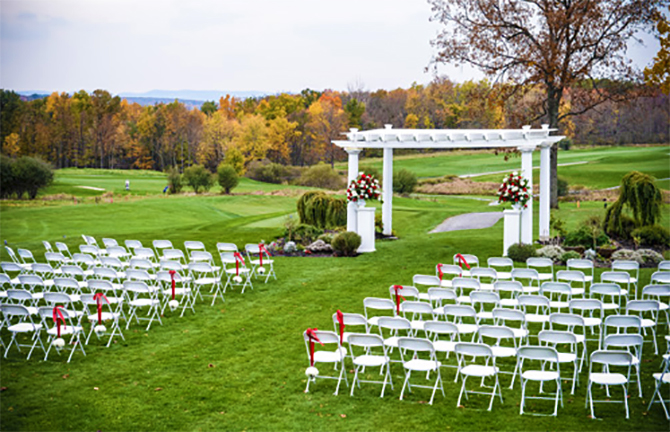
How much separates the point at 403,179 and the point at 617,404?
29.6 metres

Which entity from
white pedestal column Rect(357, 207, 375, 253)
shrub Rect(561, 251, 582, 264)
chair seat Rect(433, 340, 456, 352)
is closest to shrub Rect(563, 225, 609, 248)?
shrub Rect(561, 251, 582, 264)

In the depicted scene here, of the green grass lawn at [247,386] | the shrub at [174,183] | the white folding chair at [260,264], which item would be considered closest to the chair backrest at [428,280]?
the green grass lawn at [247,386]

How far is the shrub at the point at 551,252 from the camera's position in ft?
53.6

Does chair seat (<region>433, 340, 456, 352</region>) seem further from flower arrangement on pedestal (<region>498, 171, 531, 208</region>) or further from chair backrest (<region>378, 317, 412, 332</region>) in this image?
flower arrangement on pedestal (<region>498, 171, 531, 208</region>)

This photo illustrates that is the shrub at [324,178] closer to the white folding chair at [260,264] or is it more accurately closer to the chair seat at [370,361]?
the white folding chair at [260,264]

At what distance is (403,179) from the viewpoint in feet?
120

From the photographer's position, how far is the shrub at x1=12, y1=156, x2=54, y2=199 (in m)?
30.2

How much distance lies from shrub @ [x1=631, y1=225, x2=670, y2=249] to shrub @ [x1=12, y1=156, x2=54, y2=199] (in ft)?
82.3

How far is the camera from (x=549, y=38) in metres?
24.7

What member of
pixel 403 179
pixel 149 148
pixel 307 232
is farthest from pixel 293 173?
pixel 307 232

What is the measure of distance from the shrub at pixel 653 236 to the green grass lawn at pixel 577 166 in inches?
922

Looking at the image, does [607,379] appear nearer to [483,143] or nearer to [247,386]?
[247,386]

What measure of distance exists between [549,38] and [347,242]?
497 inches

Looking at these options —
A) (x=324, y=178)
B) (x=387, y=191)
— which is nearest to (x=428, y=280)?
(x=387, y=191)
